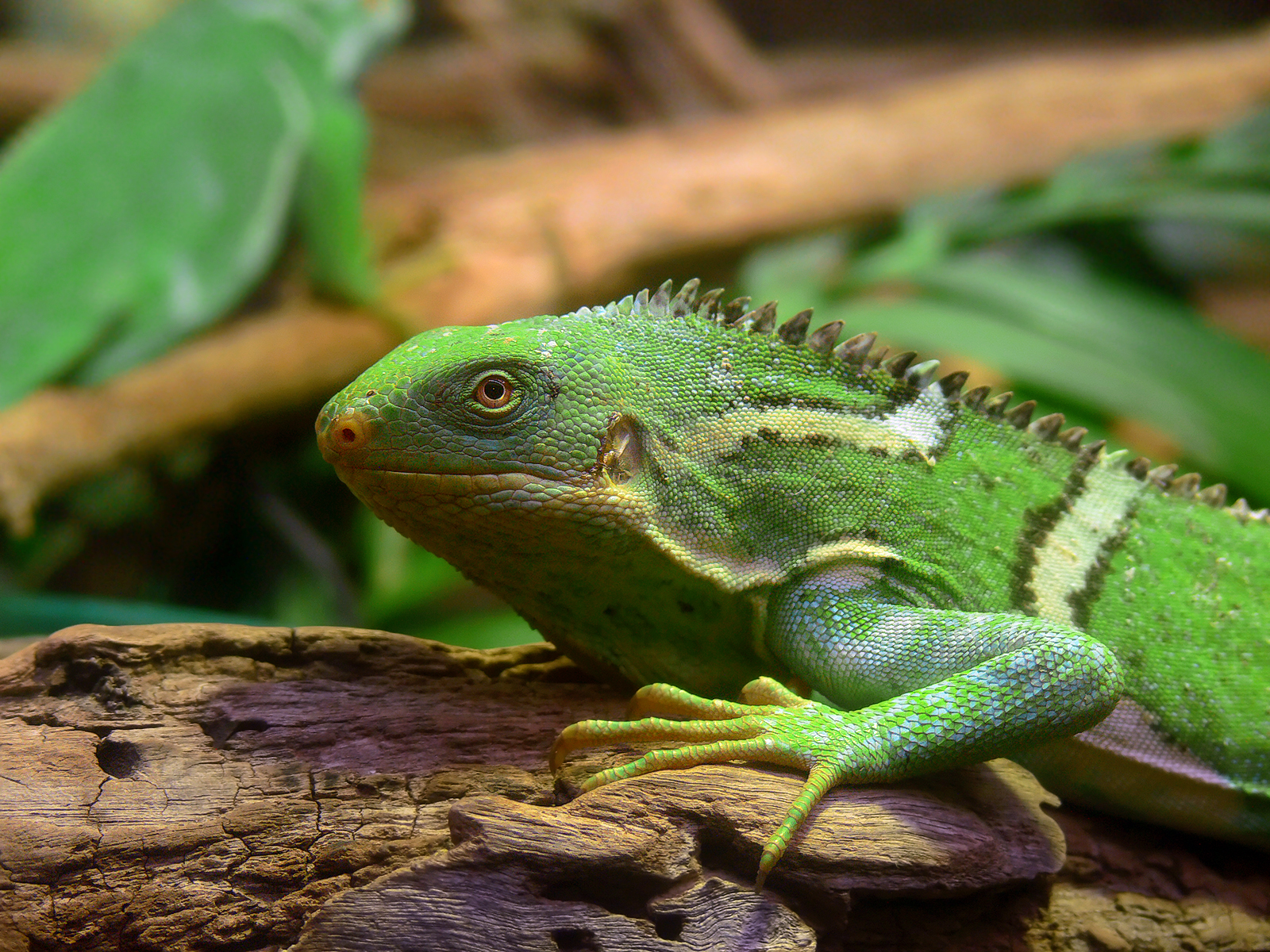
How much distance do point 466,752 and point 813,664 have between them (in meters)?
0.95

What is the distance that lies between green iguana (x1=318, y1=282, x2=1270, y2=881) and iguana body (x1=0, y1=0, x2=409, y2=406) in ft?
9.59

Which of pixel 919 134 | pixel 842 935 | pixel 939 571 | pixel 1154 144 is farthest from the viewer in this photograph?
pixel 919 134

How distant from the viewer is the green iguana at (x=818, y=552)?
2.46 metres

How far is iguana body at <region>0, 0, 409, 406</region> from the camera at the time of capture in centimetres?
475

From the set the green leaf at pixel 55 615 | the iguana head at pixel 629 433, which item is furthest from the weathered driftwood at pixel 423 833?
the green leaf at pixel 55 615

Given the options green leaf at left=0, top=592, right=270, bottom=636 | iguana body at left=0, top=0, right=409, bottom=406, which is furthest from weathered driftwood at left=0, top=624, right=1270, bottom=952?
iguana body at left=0, top=0, right=409, bottom=406

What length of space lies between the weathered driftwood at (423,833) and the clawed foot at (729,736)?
2.3 inches

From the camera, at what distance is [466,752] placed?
2.63m

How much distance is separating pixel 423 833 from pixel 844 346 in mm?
1823

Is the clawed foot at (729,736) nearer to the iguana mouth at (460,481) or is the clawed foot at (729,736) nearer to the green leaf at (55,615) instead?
the iguana mouth at (460,481)

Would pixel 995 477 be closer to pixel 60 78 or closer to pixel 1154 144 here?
pixel 1154 144

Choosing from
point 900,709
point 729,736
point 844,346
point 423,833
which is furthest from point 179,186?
point 900,709

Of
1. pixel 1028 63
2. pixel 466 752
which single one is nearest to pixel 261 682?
pixel 466 752

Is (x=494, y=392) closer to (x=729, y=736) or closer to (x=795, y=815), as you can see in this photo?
(x=729, y=736)
